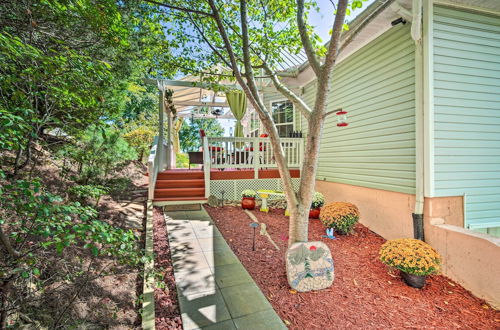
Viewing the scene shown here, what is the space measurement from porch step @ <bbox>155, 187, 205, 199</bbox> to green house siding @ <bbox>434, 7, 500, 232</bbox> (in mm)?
5283

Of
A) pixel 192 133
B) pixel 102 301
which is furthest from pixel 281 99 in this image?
pixel 192 133

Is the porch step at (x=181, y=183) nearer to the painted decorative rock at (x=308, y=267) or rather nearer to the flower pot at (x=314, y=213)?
the flower pot at (x=314, y=213)

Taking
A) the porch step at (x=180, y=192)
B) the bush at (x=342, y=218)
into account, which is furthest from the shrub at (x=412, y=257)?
the porch step at (x=180, y=192)

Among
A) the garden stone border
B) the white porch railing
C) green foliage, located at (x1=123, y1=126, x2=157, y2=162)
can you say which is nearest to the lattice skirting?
the white porch railing

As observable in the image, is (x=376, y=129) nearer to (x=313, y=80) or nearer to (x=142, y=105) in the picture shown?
(x=313, y=80)

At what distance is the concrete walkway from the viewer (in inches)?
84.6

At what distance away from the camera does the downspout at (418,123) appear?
3.44m

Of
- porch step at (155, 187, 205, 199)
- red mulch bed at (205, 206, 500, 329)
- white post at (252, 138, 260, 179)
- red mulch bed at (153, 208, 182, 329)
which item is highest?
white post at (252, 138, 260, 179)

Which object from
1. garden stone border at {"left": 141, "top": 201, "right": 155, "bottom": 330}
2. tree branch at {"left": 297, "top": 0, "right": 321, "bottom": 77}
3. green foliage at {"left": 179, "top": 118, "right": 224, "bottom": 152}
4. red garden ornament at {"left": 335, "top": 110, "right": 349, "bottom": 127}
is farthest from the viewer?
green foliage at {"left": 179, "top": 118, "right": 224, "bottom": 152}

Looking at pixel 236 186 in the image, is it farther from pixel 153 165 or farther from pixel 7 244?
pixel 7 244

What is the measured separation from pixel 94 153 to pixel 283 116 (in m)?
6.08

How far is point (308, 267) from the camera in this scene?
269 cm

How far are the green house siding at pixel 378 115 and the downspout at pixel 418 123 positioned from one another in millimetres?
147

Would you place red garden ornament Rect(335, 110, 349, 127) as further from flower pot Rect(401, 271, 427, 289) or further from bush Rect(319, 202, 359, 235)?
flower pot Rect(401, 271, 427, 289)
